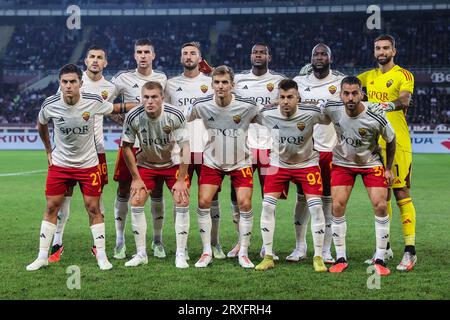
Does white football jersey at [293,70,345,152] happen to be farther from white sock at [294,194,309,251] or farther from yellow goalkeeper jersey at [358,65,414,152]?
white sock at [294,194,309,251]

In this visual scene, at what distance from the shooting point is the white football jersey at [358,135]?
20.5ft

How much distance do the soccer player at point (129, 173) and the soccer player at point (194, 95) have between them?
0.20 metres

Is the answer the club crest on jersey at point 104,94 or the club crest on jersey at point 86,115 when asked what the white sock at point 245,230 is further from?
the club crest on jersey at point 104,94

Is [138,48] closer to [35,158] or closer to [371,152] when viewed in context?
[371,152]

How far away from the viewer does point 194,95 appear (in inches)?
290

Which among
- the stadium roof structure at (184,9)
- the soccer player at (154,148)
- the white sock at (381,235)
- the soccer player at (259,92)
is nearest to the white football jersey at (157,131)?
the soccer player at (154,148)

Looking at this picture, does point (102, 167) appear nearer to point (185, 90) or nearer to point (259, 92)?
point (185, 90)

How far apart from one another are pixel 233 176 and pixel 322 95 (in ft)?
4.70

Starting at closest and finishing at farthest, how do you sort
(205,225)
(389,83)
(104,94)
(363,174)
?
(363,174)
(205,225)
(389,83)
(104,94)

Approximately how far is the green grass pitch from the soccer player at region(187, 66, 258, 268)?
50 centimetres

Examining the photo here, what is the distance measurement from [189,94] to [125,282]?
2538 mm

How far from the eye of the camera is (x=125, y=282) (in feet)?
18.6

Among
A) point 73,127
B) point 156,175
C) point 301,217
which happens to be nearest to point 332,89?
point 301,217

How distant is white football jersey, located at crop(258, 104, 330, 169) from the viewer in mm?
6504
